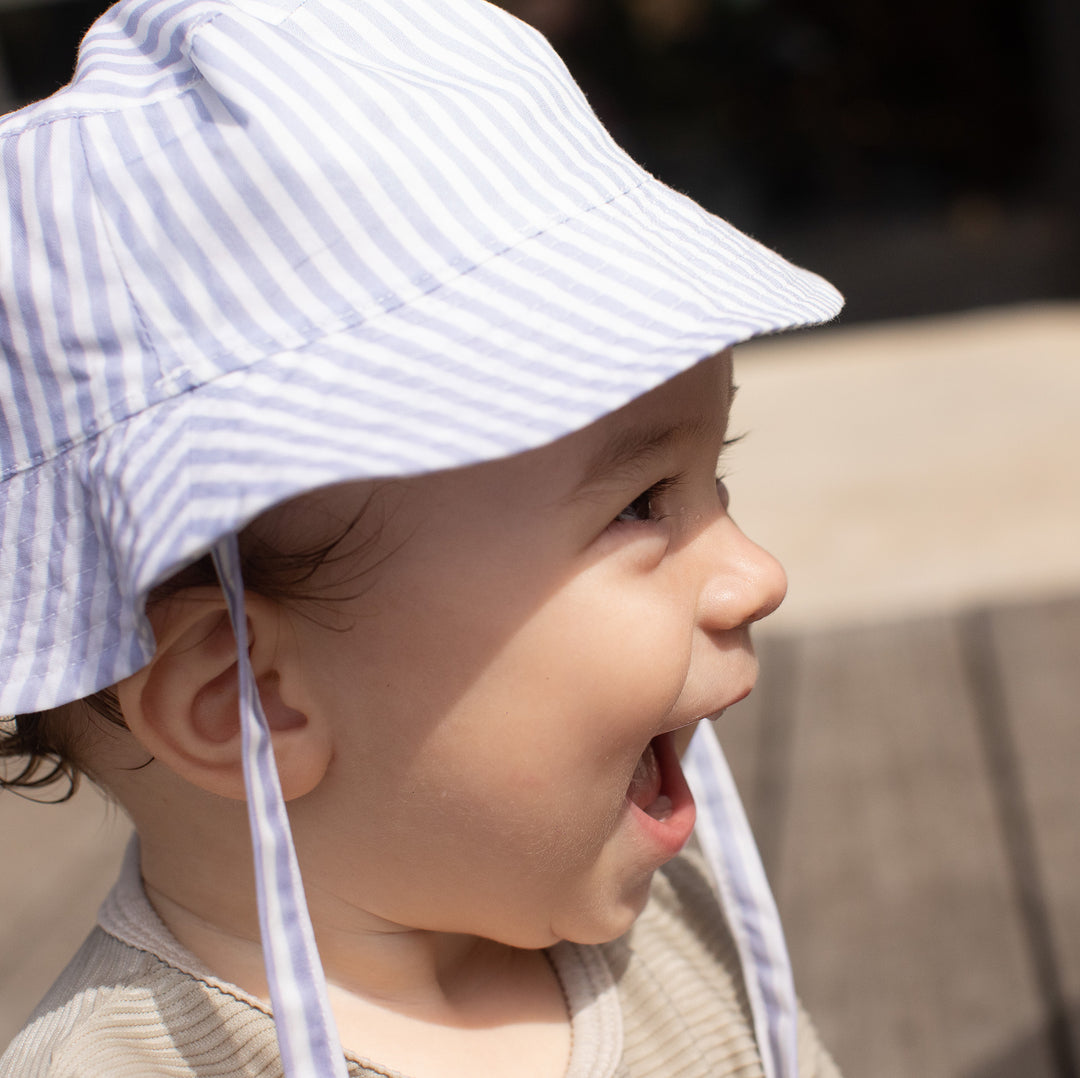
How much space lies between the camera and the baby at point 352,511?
0.75m

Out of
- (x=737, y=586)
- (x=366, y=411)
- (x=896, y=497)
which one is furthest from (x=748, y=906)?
(x=896, y=497)

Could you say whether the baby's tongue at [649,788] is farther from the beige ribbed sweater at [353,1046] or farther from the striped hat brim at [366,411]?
the striped hat brim at [366,411]

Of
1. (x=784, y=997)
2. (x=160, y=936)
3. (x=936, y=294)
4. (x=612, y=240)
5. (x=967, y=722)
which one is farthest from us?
(x=936, y=294)

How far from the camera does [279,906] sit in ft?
2.55

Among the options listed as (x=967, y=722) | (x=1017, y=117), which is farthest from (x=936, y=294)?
(x=967, y=722)

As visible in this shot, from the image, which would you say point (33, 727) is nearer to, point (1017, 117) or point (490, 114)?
point (490, 114)

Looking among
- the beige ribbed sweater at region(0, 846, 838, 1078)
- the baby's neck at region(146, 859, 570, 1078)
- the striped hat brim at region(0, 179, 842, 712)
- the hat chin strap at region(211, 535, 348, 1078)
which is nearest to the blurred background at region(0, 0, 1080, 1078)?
the beige ribbed sweater at region(0, 846, 838, 1078)

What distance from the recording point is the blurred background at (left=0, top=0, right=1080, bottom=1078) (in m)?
1.73

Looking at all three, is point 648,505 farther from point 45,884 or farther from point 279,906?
point 45,884

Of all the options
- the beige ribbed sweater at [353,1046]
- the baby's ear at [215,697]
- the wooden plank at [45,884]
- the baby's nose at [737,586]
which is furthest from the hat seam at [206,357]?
the wooden plank at [45,884]

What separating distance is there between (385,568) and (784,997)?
1.74 feet

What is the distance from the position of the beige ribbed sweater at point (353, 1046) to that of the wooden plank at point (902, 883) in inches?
16.9

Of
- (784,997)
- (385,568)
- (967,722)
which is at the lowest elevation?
(967,722)

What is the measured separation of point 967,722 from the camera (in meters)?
2.22
